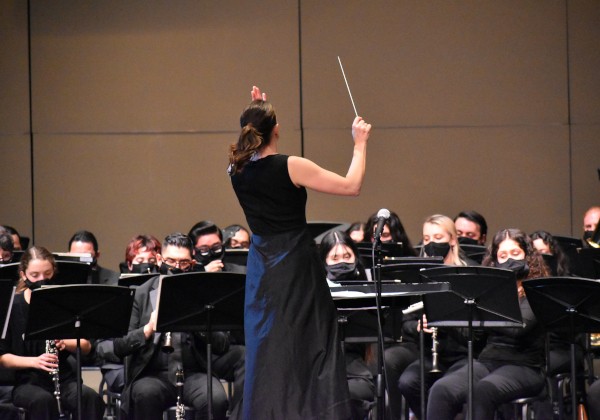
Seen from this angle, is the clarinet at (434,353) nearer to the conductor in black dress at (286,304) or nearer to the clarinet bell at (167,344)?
the clarinet bell at (167,344)

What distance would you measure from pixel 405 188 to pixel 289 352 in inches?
215

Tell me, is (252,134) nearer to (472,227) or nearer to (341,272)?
(341,272)

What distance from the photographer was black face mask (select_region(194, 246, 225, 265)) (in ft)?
20.5

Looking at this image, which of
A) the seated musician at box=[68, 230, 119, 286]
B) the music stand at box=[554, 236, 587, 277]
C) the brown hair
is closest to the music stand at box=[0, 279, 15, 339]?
the brown hair

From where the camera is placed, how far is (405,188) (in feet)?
29.9

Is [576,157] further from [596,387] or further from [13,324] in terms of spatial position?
[13,324]

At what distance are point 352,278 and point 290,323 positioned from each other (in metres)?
1.80

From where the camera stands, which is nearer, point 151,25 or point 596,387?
point 596,387

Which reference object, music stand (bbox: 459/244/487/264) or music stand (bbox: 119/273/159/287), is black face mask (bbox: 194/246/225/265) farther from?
music stand (bbox: 459/244/487/264)

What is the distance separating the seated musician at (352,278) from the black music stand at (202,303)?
0.69 metres

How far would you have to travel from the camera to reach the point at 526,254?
559 centimetres

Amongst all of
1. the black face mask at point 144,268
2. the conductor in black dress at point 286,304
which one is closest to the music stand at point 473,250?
the black face mask at point 144,268

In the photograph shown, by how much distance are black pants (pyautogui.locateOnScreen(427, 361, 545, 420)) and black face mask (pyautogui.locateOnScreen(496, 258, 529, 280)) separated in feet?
1.59

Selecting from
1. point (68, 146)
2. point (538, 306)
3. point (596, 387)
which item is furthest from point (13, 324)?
point (68, 146)
